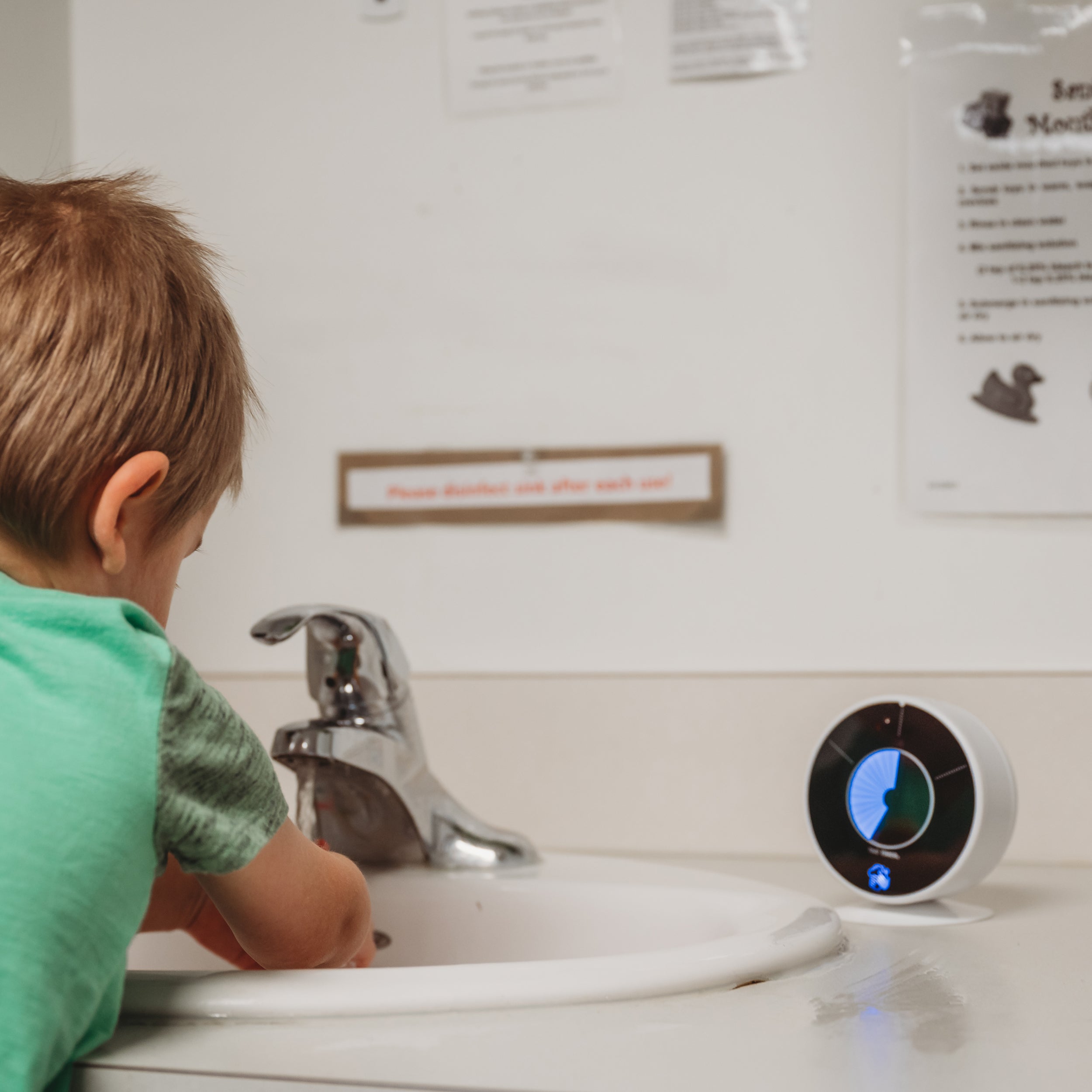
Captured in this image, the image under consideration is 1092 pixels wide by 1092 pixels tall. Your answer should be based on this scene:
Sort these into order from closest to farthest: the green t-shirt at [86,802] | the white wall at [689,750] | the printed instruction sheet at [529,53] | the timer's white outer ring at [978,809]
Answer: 1. the green t-shirt at [86,802]
2. the timer's white outer ring at [978,809]
3. the white wall at [689,750]
4. the printed instruction sheet at [529,53]

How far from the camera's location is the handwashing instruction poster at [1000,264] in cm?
82

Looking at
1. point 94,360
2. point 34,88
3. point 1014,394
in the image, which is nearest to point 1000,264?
point 1014,394

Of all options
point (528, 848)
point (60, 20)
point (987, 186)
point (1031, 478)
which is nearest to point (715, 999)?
point (528, 848)

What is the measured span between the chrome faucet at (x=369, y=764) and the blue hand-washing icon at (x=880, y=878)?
0.75ft

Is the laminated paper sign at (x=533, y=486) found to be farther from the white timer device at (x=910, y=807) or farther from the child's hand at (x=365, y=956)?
the child's hand at (x=365, y=956)

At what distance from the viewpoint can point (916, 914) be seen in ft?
2.08

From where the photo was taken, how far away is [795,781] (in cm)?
85

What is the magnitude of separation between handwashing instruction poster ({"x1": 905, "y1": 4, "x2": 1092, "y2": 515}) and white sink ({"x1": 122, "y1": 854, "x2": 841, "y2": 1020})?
1.19 feet

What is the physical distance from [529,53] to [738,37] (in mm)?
169

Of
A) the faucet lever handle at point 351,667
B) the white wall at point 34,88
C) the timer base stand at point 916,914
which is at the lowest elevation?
the timer base stand at point 916,914

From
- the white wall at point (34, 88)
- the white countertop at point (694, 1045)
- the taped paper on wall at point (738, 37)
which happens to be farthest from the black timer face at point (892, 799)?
the white wall at point (34, 88)

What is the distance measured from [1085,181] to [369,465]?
59 centimetres

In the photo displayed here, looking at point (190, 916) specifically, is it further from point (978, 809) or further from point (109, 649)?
point (978, 809)

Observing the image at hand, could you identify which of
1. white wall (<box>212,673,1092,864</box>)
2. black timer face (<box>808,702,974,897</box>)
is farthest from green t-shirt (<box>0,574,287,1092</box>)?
white wall (<box>212,673,1092,864</box>)
